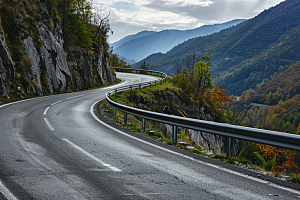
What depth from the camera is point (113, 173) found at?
4.43 meters

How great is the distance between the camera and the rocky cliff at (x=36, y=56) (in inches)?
680

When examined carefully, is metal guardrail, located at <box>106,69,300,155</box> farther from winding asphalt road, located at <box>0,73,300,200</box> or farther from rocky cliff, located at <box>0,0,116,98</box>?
rocky cliff, located at <box>0,0,116,98</box>

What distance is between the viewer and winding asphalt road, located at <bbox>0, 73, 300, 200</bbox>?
11.8 ft

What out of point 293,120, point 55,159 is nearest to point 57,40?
point 55,159

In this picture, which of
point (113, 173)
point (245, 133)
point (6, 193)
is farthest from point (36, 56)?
point (245, 133)

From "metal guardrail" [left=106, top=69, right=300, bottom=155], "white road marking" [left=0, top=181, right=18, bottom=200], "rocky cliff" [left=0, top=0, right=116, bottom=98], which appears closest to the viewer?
"white road marking" [left=0, top=181, right=18, bottom=200]

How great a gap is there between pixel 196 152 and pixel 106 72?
32.7 metres

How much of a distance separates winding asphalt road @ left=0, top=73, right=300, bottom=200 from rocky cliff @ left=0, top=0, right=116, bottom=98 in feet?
38.8

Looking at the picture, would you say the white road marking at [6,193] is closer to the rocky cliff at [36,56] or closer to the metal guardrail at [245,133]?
the metal guardrail at [245,133]

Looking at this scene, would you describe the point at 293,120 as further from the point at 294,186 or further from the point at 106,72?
the point at 294,186

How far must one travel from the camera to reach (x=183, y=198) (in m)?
3.46

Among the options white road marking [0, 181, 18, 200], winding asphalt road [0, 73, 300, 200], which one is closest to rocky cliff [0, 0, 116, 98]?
winding asphalt road [0, 73, 300, 200]

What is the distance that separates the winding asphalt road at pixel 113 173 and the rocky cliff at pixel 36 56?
38.8 feet

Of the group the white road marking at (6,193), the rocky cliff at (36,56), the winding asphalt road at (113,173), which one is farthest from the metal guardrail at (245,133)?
the rocky cliff at (36,56)
